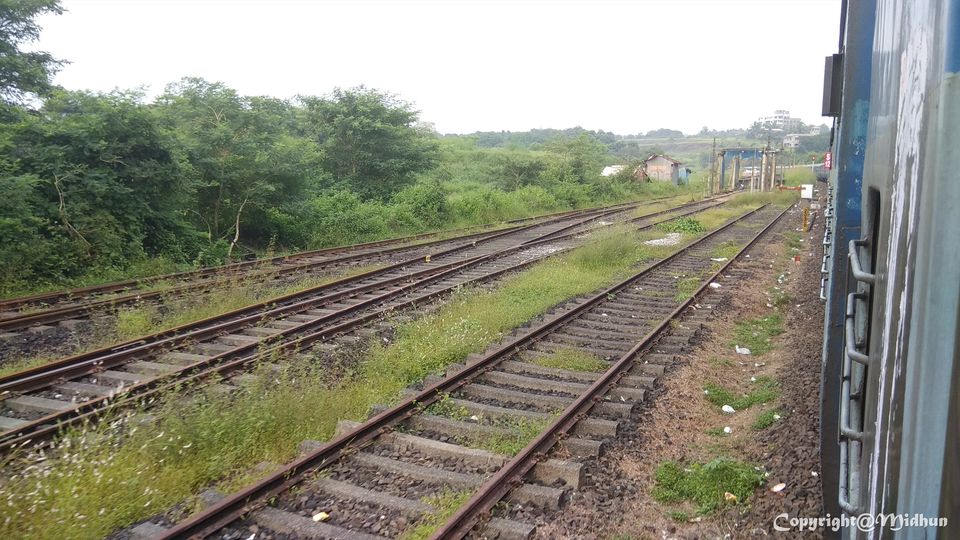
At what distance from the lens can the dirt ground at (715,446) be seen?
4395 millimetres

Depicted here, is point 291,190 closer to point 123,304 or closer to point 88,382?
point 123,304

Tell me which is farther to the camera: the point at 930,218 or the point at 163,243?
the point at 163,243

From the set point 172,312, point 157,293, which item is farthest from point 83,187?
point 172,312

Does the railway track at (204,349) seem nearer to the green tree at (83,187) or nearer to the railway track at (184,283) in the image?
the railway track at (184,283)

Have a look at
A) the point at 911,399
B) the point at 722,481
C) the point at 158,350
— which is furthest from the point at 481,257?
the point at 911,399

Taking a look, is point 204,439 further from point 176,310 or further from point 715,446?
point 176,310

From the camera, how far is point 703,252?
16422mm

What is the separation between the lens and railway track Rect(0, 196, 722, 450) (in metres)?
6.19

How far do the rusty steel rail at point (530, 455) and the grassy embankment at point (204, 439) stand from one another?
1.80 meters

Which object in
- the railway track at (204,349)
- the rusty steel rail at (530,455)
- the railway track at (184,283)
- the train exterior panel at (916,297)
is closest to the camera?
the train exterior panel at (916,297)

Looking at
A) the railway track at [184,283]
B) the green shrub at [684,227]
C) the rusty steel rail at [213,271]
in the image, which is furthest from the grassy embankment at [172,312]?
the green shrub at [684,227]

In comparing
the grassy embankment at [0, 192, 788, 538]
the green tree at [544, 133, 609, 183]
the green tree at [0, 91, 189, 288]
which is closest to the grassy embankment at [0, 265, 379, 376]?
the grassy embankment at [0, 192, 788, 538]

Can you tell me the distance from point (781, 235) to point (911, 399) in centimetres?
2127

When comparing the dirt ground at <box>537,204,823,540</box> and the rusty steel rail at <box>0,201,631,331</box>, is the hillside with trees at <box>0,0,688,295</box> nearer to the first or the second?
the rusty steel rail at <box>0,201,631,331</box>
